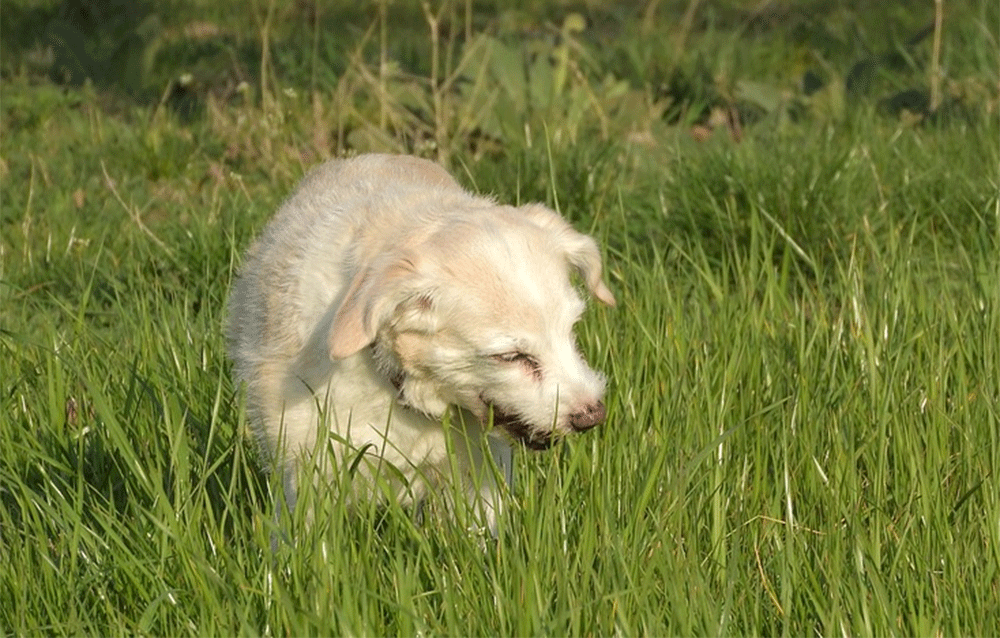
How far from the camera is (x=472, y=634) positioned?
2875mm

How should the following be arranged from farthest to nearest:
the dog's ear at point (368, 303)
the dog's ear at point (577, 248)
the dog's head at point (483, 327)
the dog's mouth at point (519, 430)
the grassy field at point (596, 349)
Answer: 1. the dog's ear at point (577, 248)
2. the dog's mouth at point (519, 430)
3. the dog's head at point (483, 327)
4. the dog's ear at point (368, 303)
5. the grassy field at point (596, 349)

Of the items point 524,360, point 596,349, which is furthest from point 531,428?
point 596,349

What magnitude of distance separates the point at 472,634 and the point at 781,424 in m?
1.16

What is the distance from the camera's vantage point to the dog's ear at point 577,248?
3.59m

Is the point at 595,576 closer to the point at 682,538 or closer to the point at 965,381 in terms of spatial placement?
the point at 682,538

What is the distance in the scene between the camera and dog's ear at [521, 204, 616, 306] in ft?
11.8

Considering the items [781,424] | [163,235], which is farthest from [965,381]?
[163,235]

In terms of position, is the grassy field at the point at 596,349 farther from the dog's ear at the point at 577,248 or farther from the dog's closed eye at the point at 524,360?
the dog's ear at the point at 577,248

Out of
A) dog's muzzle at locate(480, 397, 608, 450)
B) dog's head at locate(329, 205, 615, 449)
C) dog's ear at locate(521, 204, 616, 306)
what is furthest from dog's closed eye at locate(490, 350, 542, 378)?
dog's ear at locate(521, 204, 616, 306)

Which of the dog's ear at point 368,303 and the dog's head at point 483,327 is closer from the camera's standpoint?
the dog's ear at point 368,303

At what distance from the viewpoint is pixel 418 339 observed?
3367mm

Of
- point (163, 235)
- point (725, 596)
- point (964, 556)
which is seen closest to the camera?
point (725, 596)

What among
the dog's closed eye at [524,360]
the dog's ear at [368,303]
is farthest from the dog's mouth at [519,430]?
the dog's ear at [368,303]

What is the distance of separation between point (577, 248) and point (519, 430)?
462mm
